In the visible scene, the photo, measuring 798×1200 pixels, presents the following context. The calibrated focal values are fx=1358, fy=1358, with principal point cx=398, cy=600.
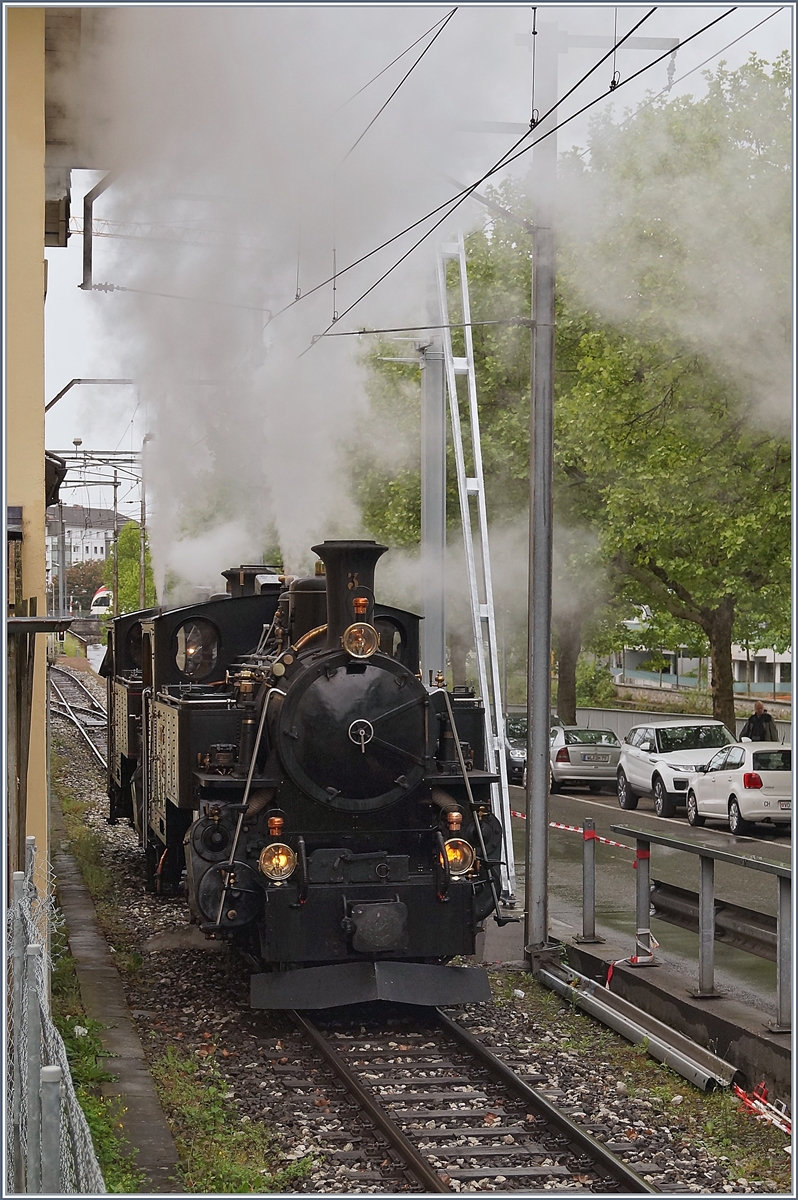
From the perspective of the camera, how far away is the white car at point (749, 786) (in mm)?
16516

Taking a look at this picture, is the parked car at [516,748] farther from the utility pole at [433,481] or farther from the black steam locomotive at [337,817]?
the black steam locomotive at [337,817]

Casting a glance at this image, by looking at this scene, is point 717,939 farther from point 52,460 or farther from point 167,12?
point 167,12

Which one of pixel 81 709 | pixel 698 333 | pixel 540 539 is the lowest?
pixel 81 709

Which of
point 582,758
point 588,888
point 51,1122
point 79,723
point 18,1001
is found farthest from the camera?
point 79,723

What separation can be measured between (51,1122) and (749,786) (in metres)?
14.7

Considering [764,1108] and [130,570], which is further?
[130,570]

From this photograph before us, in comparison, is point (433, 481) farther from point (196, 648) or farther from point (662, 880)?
point (662, 880)

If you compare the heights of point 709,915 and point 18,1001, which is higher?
point 18,1001

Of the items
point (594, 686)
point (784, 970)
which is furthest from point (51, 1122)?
point (594, 686)

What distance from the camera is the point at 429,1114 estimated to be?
651cm

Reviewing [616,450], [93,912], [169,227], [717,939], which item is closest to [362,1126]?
[717,939]

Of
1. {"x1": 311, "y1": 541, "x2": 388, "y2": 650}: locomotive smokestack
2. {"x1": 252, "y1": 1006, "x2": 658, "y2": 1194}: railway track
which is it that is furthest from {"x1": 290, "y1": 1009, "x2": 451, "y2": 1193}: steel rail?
{"x1": 311, "y1": 541, "x2": 388, "y2": 650}: locomotive smokestack

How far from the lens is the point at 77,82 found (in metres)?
10.1

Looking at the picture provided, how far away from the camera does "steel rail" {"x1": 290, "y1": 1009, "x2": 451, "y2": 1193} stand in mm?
5672
